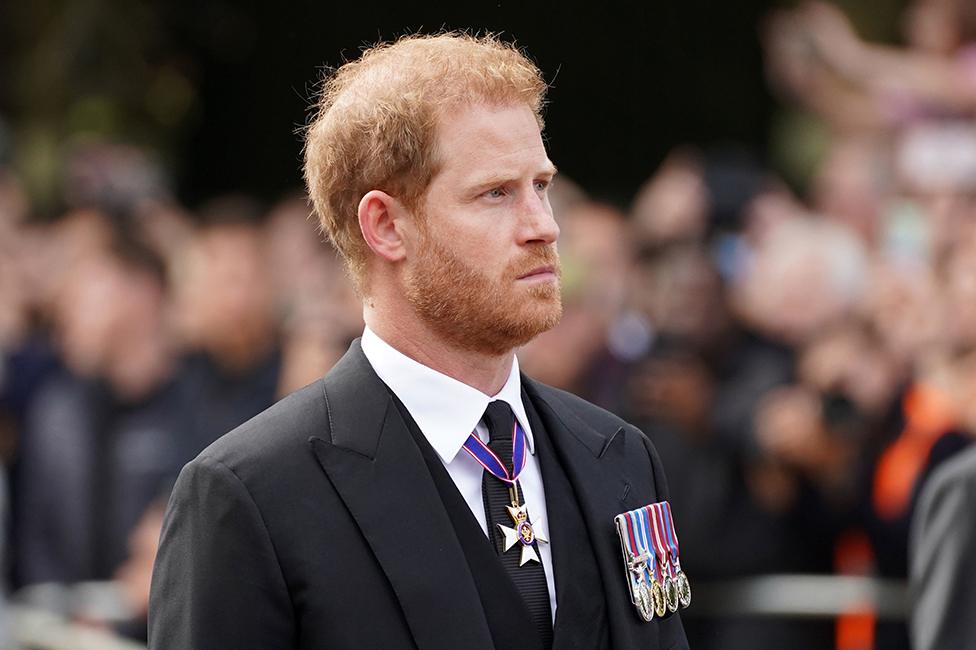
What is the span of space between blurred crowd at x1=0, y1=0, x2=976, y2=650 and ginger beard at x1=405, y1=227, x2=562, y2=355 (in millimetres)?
3336

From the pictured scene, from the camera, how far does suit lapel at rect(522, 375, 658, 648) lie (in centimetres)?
300

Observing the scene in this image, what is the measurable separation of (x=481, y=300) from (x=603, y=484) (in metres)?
0.42

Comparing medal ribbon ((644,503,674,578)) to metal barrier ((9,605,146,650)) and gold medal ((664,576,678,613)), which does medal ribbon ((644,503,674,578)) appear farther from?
metal barrier ((9,605,146,650))

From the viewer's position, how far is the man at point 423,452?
279cm

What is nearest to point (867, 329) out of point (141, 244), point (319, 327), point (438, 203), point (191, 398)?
point (319, 327)

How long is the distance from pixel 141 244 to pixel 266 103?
93.8 inches

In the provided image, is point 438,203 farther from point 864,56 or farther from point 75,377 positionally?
point 864,56

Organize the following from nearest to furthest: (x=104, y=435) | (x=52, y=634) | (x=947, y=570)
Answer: (x=947, y=570)
(x=52, y=634)
(x=104, y=435)

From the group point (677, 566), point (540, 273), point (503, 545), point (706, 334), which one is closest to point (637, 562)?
point (677, 566)

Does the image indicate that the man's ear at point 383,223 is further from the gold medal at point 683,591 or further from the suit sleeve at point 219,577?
the gold medal at point 683,591

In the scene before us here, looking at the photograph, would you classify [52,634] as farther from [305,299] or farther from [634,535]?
[634,535]

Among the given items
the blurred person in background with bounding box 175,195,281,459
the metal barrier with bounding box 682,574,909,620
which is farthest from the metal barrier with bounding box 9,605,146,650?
the metal barrier with bounding box 682,574,909,620

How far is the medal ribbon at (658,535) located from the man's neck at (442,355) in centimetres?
36

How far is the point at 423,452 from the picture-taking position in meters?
2.96
